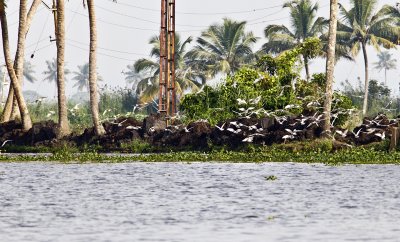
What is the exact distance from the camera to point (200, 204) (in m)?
25.0

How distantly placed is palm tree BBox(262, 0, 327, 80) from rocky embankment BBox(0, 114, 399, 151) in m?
38.3

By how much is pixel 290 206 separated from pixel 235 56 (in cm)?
7667

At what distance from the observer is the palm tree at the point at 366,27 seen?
314 feet

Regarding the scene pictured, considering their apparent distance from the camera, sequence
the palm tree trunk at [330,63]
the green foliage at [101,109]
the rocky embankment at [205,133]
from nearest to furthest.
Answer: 1. the palm tree trunk at [330,63]
2. the rocky embankment at [205,133]
3. the green foliage at [101,109]

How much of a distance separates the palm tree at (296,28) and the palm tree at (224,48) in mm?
2617

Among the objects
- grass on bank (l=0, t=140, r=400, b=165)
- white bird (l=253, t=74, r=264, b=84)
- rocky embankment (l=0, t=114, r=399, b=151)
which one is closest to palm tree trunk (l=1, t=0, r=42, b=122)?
rocky embankment (l=0, t=114, r=399, b=151)

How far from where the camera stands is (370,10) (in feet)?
315

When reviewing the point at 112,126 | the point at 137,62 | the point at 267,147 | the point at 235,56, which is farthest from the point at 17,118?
the point at 235,56

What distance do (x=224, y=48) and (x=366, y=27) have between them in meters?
13.5

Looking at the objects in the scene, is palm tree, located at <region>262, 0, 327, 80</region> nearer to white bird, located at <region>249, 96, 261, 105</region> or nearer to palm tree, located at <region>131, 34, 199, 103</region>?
palm tree, located at <region>131, 34, 199, 103</region>

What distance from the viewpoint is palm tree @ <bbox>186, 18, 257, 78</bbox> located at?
97.9 metres

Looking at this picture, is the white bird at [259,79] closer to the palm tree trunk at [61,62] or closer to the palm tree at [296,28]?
the palm tree trunk at [61,62]

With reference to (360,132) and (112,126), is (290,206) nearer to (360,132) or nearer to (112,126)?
(360,132)

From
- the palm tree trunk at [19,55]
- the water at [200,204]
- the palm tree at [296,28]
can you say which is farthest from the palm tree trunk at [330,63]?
the palm tree at [296,28]
